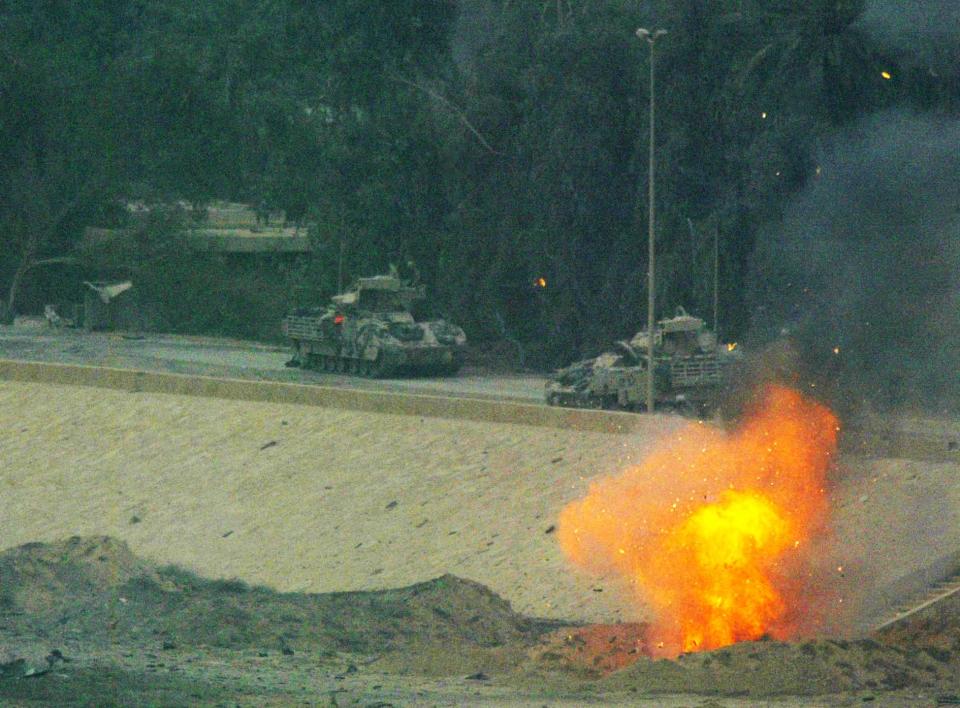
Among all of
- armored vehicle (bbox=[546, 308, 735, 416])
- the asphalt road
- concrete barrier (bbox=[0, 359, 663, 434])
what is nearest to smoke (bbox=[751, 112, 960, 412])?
concrete barrier (bbox=[0, 359, 663, 434])

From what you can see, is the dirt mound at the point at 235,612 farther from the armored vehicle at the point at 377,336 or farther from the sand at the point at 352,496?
the armored vehicle at the point at 377,336

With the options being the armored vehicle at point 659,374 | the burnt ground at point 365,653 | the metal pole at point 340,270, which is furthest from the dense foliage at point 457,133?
the burnt ground at point 365,653

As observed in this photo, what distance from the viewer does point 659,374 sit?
35188 millimetres

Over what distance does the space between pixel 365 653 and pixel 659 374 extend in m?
15.6

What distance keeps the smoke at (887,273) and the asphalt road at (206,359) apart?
16481mm

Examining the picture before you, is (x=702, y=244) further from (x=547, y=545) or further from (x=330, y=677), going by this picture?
(x=330, y=677)

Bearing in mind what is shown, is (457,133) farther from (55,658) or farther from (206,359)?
(55,658)

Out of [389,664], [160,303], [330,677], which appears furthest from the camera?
[160,303]

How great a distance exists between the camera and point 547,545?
2616cm

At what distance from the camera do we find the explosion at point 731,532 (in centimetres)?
2070

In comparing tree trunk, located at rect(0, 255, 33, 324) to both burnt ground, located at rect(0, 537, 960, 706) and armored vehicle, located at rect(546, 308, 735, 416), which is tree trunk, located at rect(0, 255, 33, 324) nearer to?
armored vehicle, located at rect(546, 308, 735, 416)

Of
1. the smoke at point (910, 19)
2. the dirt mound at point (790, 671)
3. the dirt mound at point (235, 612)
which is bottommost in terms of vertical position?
the dirt mound at point (235, 612)

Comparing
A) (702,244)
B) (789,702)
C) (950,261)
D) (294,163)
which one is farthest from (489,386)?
(789,702)

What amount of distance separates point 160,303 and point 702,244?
26030 mm
